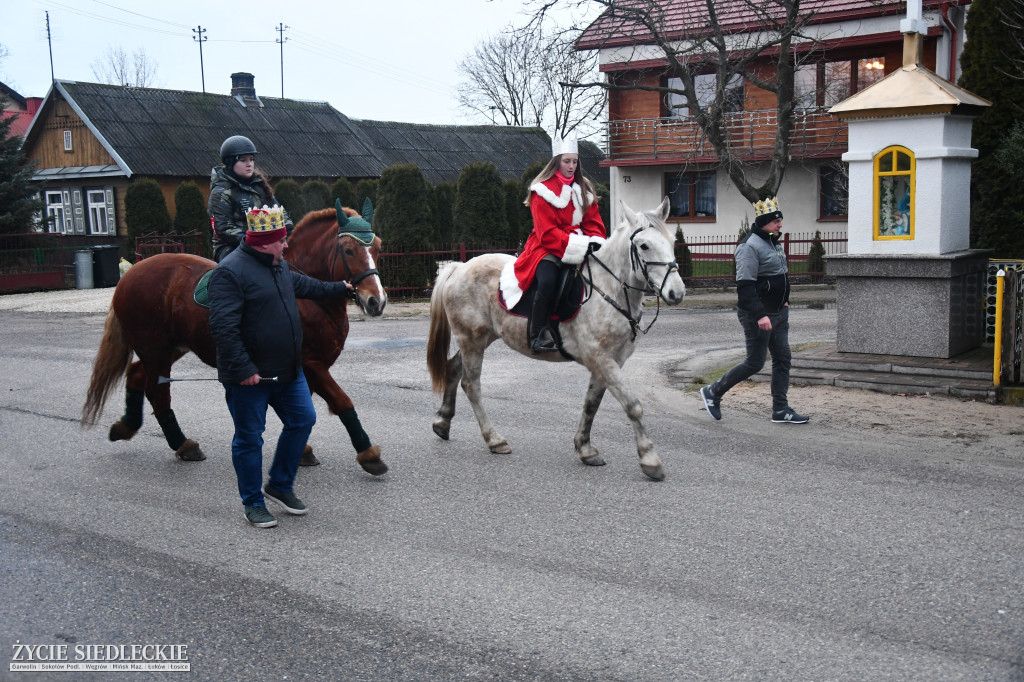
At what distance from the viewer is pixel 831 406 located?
909cm

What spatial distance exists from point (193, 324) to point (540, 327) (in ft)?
8.51

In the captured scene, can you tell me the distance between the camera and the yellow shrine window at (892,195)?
10242 millimetres

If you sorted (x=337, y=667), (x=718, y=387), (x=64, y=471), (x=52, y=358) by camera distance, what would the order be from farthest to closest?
(x=52, y=358), (x=718, y=387), (x=64, y=471), (x=337, y=667)

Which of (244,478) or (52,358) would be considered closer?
(244,478)

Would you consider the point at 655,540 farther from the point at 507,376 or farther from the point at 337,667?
the point at 507,376

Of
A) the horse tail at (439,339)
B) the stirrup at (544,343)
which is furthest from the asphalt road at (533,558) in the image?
the stirrup at (544,343)

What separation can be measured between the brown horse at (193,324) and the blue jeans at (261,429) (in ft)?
2.41

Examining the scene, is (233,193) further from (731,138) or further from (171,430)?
(731,138)

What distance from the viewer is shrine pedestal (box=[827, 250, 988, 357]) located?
32.4ft

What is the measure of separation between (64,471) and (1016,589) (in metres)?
6.36

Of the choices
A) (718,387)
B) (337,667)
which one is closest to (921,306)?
(718,387)

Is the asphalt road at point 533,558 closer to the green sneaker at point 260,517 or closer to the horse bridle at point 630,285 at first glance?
the green sneaker at point 260,517

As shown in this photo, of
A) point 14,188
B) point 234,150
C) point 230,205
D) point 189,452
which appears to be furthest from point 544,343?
point 14,188

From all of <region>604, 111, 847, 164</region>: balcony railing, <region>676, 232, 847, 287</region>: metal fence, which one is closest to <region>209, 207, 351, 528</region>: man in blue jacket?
<region>676, 232, 847, 287</region>: metal fence
